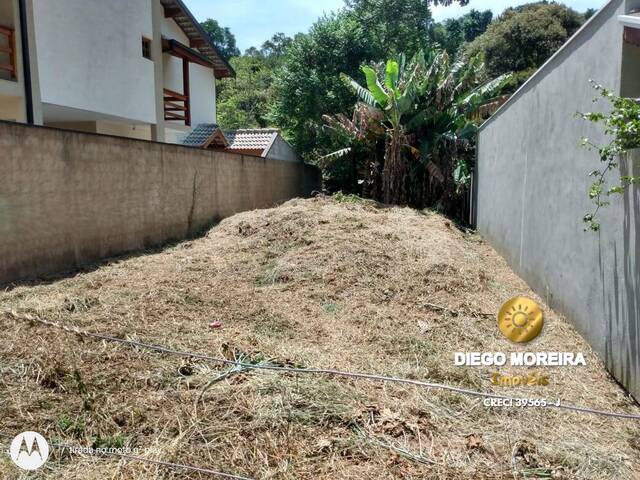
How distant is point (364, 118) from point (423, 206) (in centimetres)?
306

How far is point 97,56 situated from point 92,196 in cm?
550

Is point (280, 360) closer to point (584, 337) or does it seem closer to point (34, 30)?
point (584, 337)

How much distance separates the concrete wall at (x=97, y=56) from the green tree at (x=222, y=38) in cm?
3708

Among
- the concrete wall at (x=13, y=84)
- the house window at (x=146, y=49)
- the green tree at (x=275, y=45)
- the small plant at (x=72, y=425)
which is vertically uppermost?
the green tree at (x=275, y=45)

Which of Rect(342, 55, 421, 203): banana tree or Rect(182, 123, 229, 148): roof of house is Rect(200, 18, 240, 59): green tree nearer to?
Rect(182, 123, 229, 148): roof of house

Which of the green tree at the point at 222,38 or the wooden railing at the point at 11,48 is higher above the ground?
the green tree at the point at 222,38

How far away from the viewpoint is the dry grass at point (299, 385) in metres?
2.64

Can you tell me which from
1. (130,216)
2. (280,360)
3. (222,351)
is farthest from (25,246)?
(280,360)

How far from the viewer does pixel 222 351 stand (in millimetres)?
3805

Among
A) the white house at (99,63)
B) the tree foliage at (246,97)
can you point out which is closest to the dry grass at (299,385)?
the white house at (99,63)

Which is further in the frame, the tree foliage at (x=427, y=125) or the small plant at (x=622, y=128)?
the tree foliage at (x=427, y=125)

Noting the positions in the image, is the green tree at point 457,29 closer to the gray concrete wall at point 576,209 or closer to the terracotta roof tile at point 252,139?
the terracotta roof tile at point 252,139

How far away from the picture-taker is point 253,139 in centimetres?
1828

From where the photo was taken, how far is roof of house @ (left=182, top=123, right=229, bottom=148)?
15.8 metres
